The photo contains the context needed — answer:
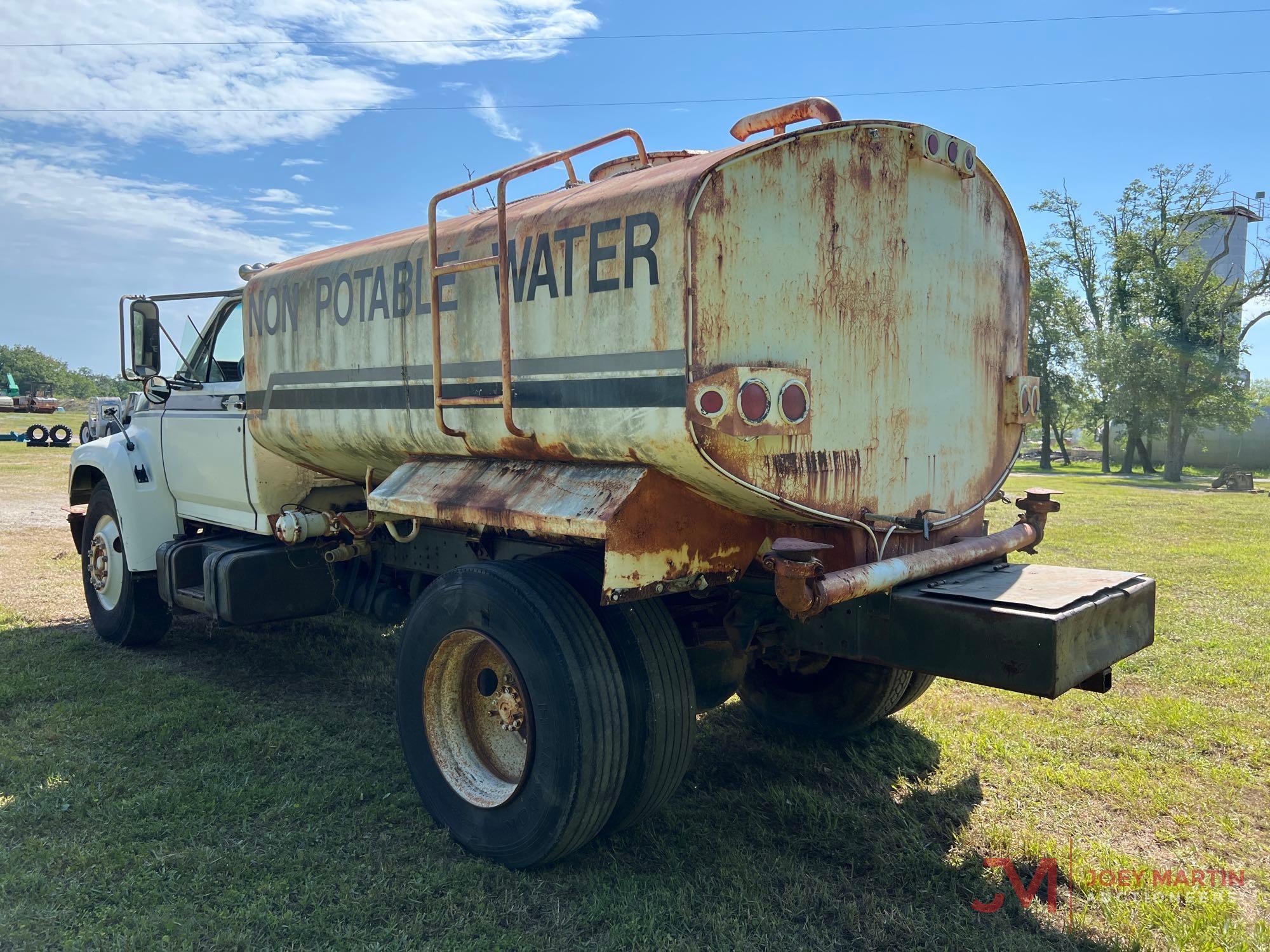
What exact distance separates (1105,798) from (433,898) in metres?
2.85

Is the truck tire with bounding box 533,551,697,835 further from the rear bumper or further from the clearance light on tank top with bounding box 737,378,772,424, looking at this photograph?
the clearance light on tank top with bounding box 737,378,772,424

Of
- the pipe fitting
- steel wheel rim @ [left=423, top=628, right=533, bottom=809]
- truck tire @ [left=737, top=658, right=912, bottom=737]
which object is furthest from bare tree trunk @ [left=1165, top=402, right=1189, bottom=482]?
steel wheel rim @ [left=423, top=628, right=533, bottom=809]

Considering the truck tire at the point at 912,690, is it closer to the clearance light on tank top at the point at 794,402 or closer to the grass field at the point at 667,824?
the grass field at the point at 667,824

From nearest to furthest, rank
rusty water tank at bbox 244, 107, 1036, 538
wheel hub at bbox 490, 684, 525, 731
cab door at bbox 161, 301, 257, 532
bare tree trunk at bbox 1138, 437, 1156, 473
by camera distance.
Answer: rusty water tank at bbox 244, 107, 1036, 538, wheel hub at bbox 490, 684, 525, 731, cab door at bbox 161, 301, 257, 532, bare tree trunk at bbox 1138, 437, 1156, 473

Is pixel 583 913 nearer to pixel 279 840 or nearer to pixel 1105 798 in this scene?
pixel 279 840

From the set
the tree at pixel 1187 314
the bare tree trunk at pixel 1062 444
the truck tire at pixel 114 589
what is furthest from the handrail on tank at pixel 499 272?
the bare tree trunk at pixel 1062 444

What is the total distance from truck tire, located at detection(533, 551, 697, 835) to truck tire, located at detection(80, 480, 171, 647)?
13.4ft

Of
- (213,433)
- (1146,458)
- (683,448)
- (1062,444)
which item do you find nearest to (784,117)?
(683,448)

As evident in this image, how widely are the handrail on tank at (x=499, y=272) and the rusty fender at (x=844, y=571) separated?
1.12 m

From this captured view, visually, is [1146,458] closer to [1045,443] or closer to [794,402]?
[1045,443]

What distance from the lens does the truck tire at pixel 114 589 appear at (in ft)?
19.9

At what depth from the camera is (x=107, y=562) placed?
248 inches

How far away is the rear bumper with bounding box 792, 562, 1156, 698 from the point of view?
2.69m

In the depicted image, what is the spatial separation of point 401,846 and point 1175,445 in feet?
106
